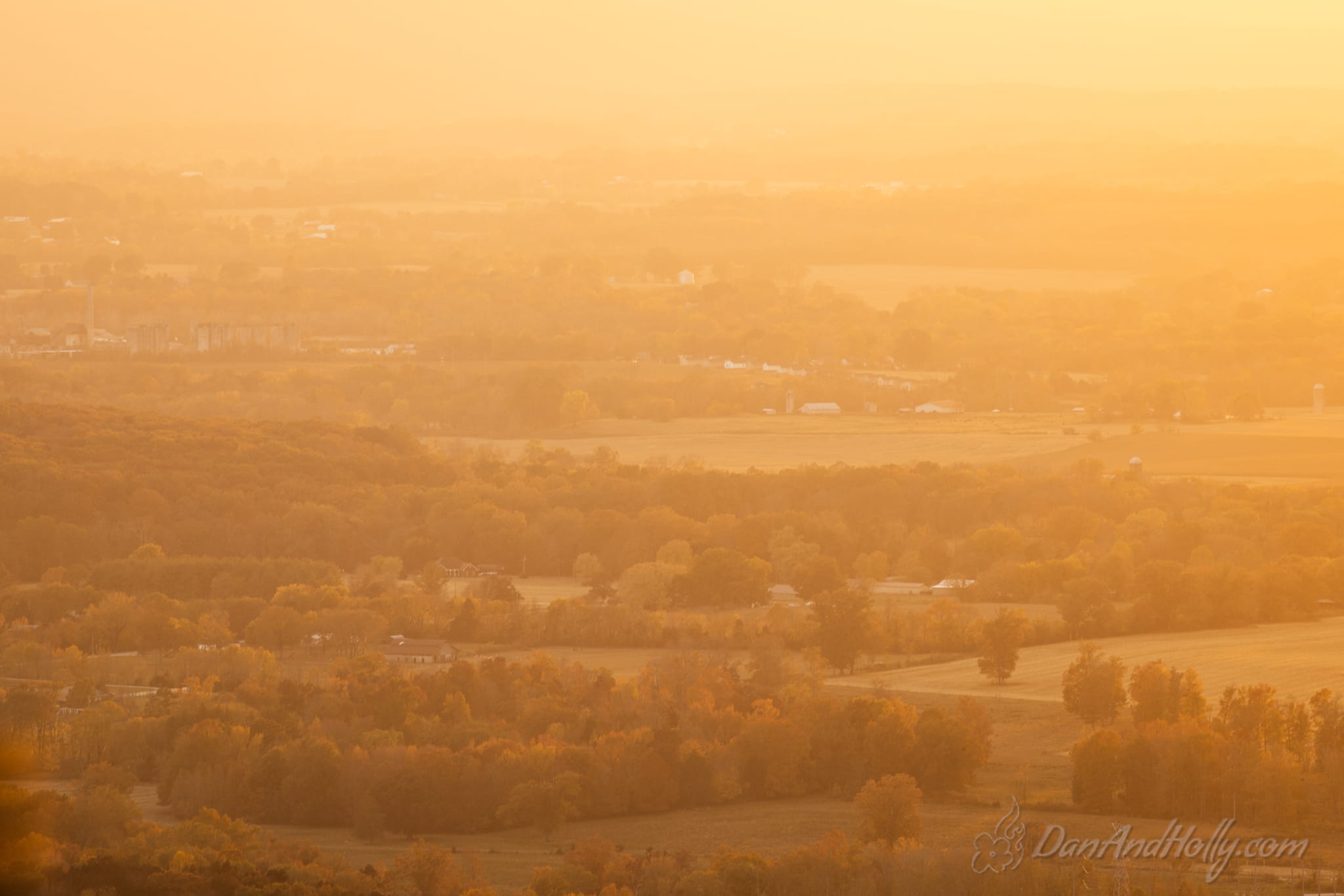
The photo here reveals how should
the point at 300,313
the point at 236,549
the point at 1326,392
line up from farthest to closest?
the point at 300,313 < the point at 1326,392 < the point at 236,549

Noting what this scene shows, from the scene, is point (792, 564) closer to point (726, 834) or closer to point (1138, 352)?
point (726, 834)

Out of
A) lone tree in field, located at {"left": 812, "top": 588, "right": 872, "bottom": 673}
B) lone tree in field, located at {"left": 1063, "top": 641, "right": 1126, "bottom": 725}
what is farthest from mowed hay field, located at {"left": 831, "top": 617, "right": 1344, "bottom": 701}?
lone tree in field, located at {"left": 1063, "top": 641, "right": 1126, "bottom": 725}

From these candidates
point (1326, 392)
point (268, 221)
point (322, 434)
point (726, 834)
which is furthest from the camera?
point (268, 221)

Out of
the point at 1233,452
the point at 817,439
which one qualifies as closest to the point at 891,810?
the point at 1233,452

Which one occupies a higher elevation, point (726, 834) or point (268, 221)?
point (268, 221)

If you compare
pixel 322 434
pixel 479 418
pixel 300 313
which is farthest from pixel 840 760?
pixel 300 313

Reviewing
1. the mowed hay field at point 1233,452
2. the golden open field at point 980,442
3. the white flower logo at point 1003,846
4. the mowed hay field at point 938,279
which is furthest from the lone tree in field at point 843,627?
the mowed hay field at point 938,279

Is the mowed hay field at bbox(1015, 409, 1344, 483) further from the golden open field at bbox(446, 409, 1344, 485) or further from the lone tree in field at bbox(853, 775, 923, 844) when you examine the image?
the lone tree in field at bbox(853, 775, 923, 844)
